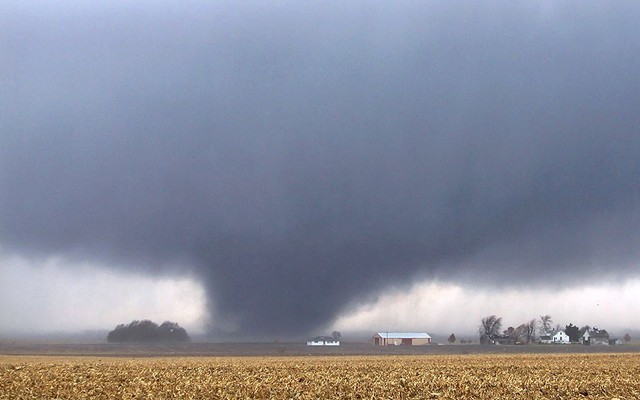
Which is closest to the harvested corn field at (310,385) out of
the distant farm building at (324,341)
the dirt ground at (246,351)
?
the dirt ground at (246,351)

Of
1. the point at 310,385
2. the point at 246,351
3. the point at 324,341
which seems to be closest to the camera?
the point at 310,385

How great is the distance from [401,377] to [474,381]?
472 cm

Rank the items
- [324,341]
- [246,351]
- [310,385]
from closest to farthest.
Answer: [310,385] → [246,351] → [324,341]

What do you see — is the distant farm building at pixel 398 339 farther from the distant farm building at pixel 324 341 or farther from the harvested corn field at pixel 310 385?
the harvested corn field at pixel 310 385

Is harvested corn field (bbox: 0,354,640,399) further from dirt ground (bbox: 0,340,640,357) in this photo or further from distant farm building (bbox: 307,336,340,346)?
distant farm building (bbox: 307,336,340,346)

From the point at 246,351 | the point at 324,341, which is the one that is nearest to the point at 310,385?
the point at 246,351

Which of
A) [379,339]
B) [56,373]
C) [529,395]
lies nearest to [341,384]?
[529,395]

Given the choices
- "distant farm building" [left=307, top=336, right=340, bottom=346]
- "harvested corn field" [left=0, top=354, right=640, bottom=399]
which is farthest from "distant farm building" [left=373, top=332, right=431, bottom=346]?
"harvested corn field" [left=0, top=354, right=640, bottom=399]

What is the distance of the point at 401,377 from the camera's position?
134 ft

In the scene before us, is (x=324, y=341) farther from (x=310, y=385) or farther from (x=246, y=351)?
(x=310, y=385)

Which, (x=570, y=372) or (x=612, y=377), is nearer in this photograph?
(x=612, y=377)

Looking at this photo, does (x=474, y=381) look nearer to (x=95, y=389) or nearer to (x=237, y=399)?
(x=237, y=399)

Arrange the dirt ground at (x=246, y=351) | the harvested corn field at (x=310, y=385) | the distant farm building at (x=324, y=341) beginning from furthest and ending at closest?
the distant farm building at (x=324, y=341) → the dirt ground at (x=246, y=351) → the harvested corn field at (x=310, y=385)

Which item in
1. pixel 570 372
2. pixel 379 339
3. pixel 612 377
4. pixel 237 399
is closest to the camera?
pixel 237 399
